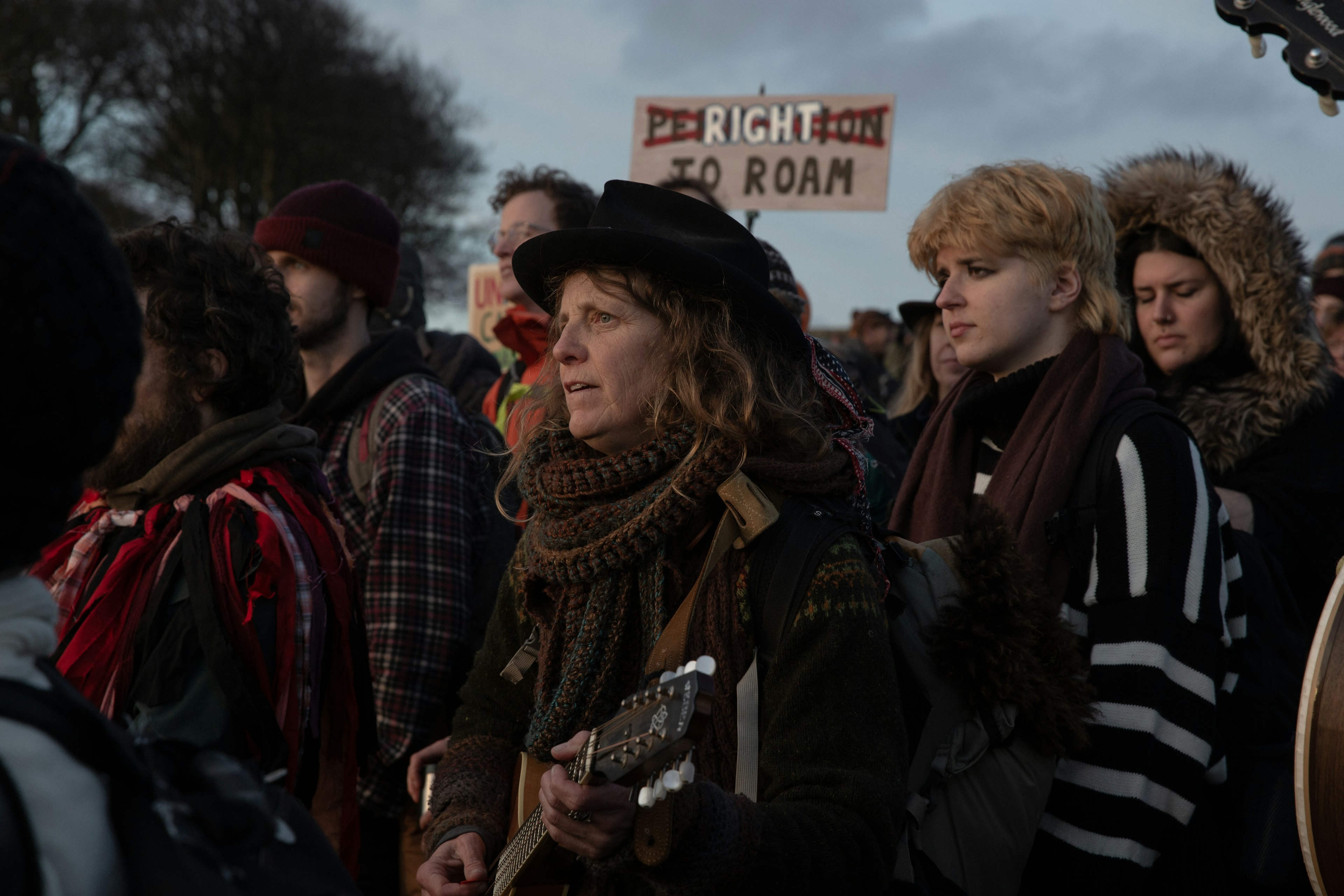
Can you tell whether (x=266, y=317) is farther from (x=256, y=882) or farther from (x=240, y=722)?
(x=256, y=882)

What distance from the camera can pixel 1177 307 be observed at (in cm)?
348

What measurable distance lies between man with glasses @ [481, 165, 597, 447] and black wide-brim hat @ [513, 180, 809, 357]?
5.99 ft

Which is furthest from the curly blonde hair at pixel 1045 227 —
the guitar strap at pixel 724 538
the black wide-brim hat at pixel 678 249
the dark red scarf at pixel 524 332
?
the dark red scarf at pixel 524 332

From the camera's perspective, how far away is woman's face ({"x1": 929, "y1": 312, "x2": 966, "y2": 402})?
499cm

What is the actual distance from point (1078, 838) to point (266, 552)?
1.77 m

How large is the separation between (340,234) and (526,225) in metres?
0.76

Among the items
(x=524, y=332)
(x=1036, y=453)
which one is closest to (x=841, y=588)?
(x=1036, y=453)

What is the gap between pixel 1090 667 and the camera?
2322 mm

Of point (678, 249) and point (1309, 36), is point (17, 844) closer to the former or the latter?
point (678, 249)

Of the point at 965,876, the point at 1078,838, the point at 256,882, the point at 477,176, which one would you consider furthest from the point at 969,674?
the point at 477,176

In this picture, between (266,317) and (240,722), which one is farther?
(266,317)

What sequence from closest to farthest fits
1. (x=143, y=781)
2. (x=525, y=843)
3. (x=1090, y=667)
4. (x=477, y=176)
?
(x=143, y=781) → (x=525, y=843) → (x=1090, y=667) → (x=477, y=176)

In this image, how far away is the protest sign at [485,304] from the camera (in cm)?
785

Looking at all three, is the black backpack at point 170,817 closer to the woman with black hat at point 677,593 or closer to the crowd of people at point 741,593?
the crowd of people at point 741,593
